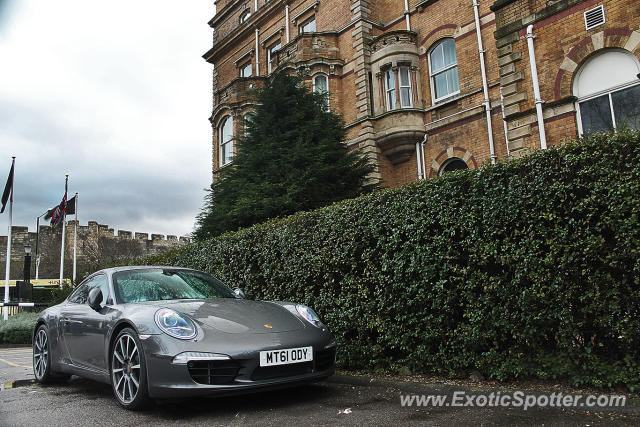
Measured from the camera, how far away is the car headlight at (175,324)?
165 inches

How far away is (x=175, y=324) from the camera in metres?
4.32

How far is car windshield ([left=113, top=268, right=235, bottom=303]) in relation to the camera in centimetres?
522

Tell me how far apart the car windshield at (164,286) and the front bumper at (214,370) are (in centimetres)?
106

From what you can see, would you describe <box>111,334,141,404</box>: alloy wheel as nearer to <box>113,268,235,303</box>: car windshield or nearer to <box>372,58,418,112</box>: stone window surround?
<box>113,268,235,303</box>: car windshield

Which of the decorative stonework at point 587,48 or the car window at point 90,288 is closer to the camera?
the car window at point 90,288

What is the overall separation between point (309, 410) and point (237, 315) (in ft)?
3.59

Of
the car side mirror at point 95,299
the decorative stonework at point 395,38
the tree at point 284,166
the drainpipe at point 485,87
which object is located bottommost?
the car side mirror at point 95,299

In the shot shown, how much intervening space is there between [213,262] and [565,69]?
8.69 meters

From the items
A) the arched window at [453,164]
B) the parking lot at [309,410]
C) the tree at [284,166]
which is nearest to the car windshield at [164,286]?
the parking lot at [309,410]

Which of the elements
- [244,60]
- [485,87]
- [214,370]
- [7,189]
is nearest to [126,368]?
[214,370]

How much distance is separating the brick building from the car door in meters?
9.62

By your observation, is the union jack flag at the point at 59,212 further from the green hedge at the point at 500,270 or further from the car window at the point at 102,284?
the green hedge at the point at 500,270

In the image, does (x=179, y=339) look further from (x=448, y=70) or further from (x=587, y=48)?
(x=448, y=70)

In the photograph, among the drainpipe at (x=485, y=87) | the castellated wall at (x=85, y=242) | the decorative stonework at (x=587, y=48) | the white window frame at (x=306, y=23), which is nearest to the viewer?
the decorative stonework at (x=587, y=48)
